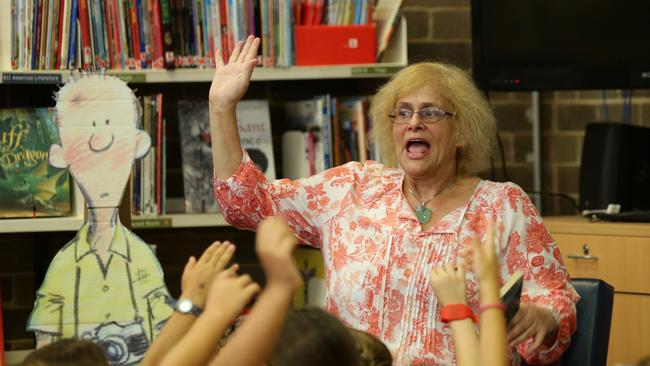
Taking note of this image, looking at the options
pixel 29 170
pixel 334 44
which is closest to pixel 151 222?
pixel 29 170

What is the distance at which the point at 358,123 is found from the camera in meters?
3.37

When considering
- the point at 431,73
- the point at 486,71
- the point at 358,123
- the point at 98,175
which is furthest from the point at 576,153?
the point at 98,175

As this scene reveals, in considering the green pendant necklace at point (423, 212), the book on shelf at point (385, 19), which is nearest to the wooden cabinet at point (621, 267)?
the book on shelf at point (385, 19)

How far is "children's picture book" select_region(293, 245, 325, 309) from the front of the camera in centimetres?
338

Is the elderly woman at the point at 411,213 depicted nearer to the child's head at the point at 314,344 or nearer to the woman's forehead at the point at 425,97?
the woman's forehead at the point at 425,97

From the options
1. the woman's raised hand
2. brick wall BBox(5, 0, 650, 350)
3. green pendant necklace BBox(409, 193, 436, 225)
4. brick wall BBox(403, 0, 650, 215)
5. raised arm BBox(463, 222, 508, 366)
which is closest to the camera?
raised arm BBox(463, 222, 508, 366)

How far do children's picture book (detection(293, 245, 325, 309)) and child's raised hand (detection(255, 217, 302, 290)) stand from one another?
191 cm

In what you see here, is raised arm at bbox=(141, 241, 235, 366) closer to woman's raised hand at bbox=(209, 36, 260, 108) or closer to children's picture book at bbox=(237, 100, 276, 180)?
woman's raised hand at bbox=(209, 36, 260, 108)

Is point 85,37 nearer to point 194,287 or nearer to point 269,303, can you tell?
point 194,287

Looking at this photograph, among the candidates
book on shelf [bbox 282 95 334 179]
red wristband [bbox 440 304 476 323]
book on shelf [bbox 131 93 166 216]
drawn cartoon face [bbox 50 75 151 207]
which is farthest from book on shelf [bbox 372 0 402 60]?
red wristband [bbox 440 304 476 323]

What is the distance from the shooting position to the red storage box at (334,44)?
3.31m

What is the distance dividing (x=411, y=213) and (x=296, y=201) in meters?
0.26

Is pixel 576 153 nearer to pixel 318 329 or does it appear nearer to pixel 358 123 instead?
pixel 358 123

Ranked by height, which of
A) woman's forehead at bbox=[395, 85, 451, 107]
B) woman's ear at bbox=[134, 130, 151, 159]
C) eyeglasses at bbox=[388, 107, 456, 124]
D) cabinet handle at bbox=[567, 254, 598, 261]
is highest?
woman's forehead at bbox=[395, 85, 451, 107]
